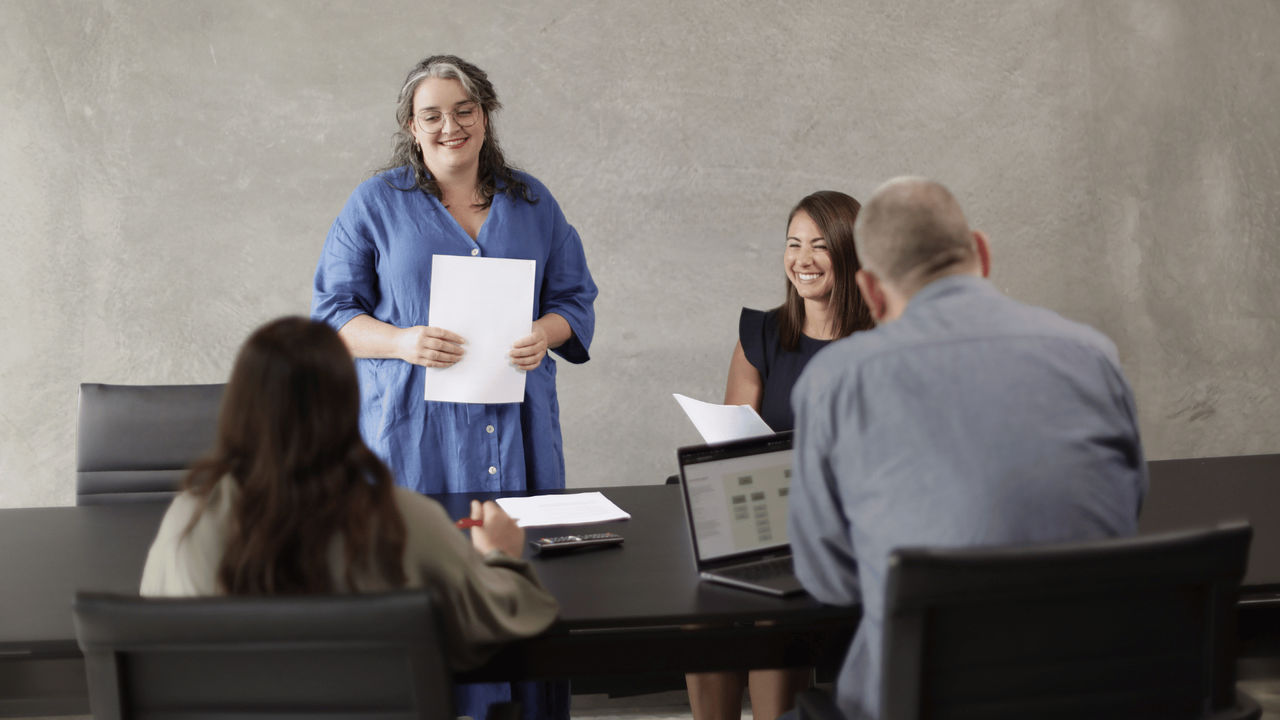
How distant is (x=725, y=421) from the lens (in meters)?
2.18

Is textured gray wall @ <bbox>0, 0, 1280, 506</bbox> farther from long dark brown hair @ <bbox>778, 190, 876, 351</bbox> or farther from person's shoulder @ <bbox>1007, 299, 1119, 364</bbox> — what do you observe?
person's shoulder @ <bbox>1007, 299, 1119, 364</bbox>

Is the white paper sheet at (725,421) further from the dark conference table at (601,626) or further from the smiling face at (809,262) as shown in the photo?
the smiling face at (809,262)

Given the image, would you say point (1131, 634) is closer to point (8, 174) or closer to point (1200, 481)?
point (1200, 481)

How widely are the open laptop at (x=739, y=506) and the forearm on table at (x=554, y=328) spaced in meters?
0.81

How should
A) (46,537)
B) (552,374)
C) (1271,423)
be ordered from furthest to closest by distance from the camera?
(1271,423)
(552,374)
(46,537)

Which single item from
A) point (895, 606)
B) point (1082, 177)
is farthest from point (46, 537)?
point (1082, 177)

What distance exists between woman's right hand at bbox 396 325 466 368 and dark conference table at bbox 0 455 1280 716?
1.61 ft

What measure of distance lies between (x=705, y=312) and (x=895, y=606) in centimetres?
286

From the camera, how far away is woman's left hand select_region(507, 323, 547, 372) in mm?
2357

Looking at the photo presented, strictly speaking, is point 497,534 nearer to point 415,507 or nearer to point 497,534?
point 497,534

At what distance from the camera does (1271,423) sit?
415 cm

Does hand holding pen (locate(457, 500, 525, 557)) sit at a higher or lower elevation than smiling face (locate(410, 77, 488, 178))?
lower

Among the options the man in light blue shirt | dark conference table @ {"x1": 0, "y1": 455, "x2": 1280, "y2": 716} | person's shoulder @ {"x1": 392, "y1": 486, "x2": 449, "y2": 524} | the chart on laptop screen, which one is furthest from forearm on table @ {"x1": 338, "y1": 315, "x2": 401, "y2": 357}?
the man in light blue shirt

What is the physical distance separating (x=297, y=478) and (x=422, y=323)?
1265mm
